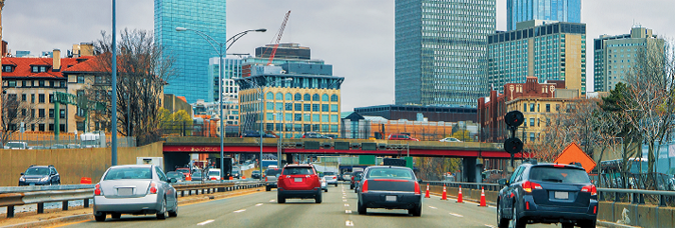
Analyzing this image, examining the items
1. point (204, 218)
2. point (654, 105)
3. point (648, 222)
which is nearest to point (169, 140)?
point (654, 105)

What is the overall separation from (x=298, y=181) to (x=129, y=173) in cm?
1165

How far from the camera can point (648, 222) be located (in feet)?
61.7

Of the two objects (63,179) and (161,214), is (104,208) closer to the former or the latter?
(161,214)

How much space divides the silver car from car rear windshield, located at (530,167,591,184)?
29.3 ft

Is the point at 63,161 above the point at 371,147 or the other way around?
above

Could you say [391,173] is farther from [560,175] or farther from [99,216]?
[99,216]

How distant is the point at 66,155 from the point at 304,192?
1084 inches

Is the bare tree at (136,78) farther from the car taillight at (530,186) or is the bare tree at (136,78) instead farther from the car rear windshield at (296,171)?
the car taillight at (530,186)

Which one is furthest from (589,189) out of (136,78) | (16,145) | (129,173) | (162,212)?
(136,78)

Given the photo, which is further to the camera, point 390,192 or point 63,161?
point 63,161

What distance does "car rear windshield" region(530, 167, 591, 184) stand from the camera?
17.2 m

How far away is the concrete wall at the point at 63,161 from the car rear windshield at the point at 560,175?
39215 mm

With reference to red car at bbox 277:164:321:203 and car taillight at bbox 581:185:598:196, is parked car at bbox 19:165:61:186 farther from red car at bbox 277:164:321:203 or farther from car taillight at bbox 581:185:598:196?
car taillight at bbox 581:185:598:196

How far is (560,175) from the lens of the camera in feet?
56.4
